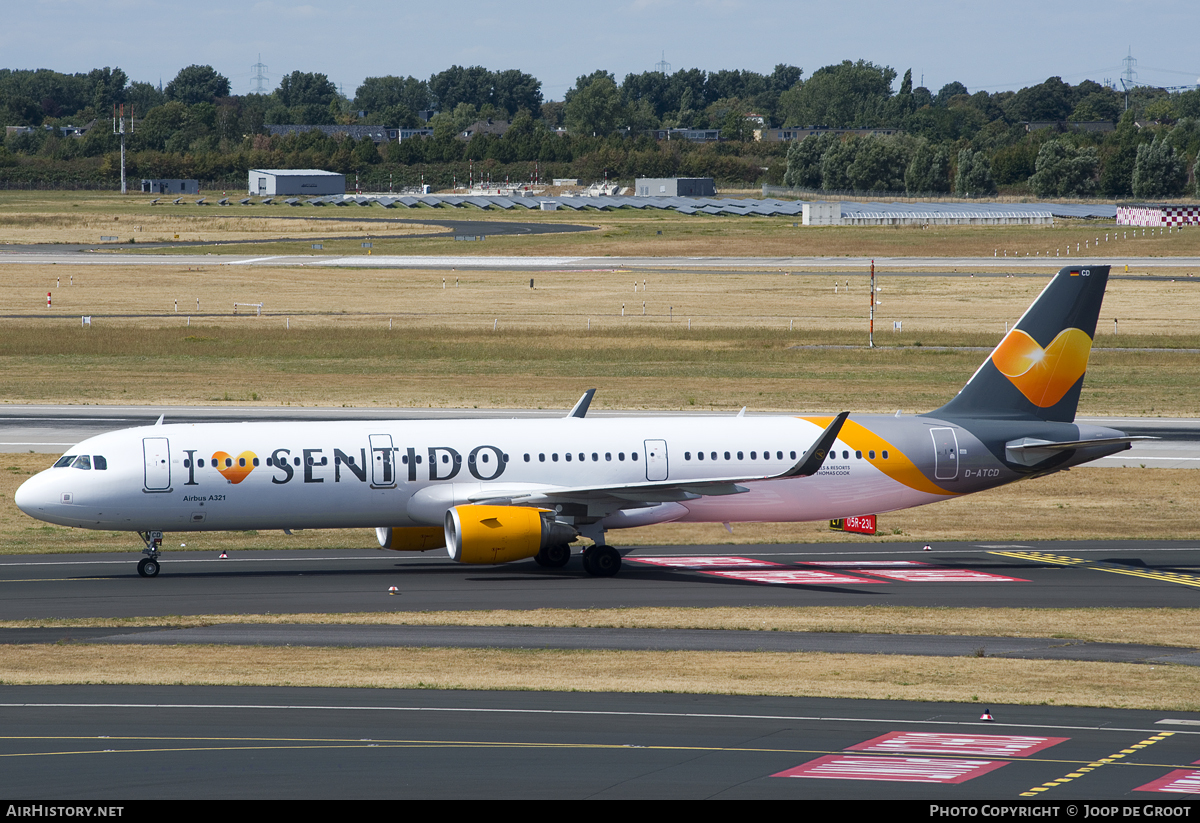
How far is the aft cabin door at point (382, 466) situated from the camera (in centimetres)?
3669

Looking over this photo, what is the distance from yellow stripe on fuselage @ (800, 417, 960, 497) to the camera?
129ft

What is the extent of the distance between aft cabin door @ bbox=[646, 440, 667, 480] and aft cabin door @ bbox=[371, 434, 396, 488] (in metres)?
7.30

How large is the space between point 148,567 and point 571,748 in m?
19.7

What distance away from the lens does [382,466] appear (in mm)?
36781

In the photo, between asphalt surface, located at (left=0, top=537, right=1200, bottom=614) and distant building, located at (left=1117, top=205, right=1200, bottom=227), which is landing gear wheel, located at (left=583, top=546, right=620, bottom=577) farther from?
distant building, located at (left=1117, top=205, right=1200, bottom=227)

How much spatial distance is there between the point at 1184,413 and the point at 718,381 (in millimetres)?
24882

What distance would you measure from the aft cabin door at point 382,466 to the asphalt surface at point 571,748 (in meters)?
12.0

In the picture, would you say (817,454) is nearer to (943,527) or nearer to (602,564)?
(602,564)

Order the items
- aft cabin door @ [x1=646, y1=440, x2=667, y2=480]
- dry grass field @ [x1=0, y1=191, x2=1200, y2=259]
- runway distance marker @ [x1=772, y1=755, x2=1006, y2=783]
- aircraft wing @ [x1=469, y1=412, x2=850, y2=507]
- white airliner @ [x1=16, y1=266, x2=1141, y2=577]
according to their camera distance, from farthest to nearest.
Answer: dry grass field @ [x1=0, y1=191, x2=1200, y2=259]
aft cabin door @ [x1=646, y1=440, x2=667, y2=480]
white airliner @ [x1=16, y1=266, x2=1141, y2=577]
aircraft wing @ [x1=469, y1=412, x2=850, y2=507]
runway distance marker @ [x1=772, y1=755, x2=1006, y2=783]

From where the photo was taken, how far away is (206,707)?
77.7 feet

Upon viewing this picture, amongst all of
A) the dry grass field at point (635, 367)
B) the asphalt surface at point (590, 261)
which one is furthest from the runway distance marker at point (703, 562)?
the asphalt surface at point (590, 261)

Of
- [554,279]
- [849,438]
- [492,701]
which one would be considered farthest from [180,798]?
[554,279]

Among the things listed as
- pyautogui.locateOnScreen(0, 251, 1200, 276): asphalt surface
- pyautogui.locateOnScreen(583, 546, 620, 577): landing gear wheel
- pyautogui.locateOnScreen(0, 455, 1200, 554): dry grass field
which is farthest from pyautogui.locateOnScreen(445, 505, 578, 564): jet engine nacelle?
pyautogui.locateOnScreen(0, 251, 1200, 276): asphalt surface

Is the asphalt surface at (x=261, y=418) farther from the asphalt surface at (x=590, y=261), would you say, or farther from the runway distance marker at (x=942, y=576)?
the asphalt surface at (x=590, y=261)
